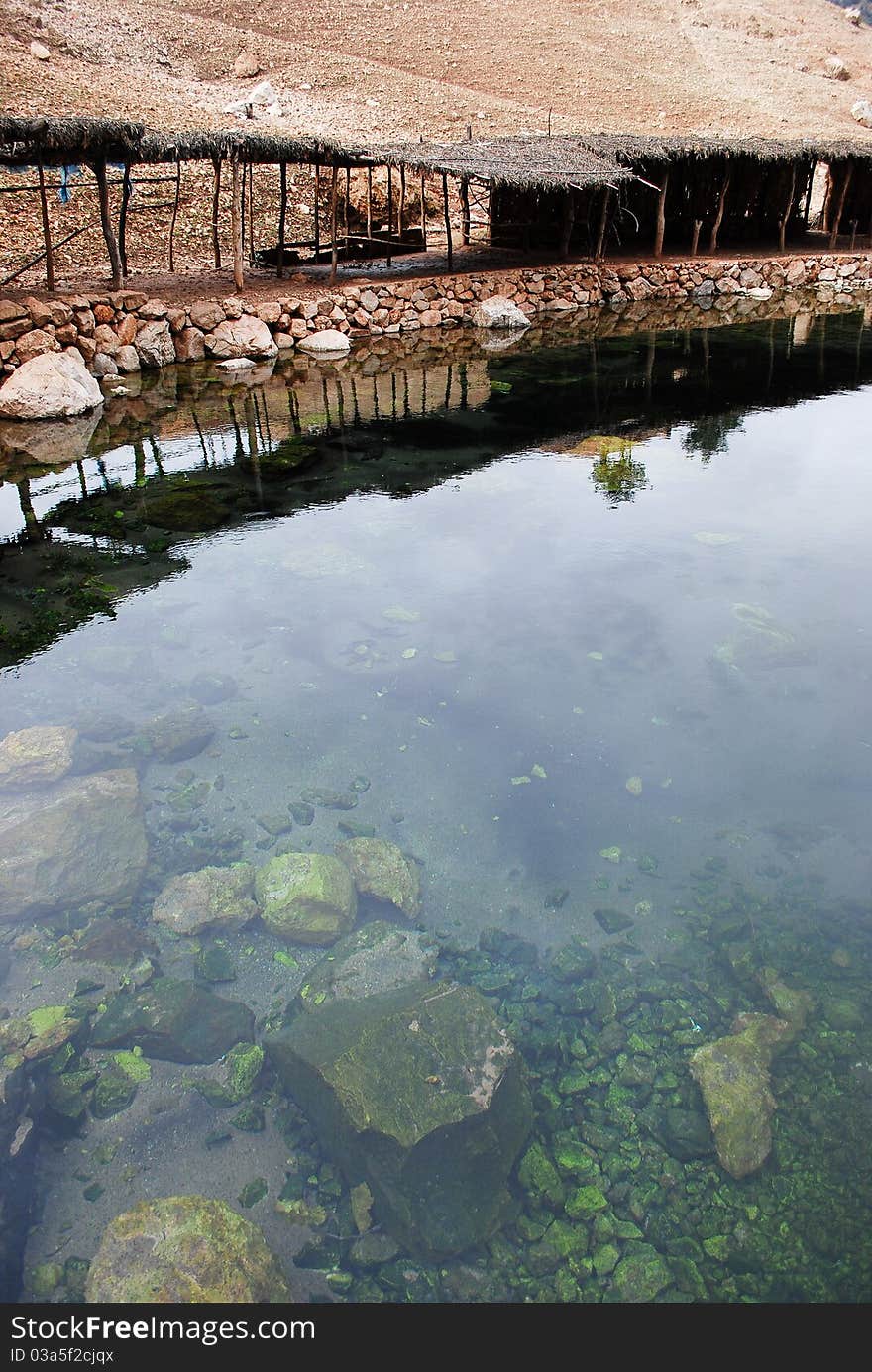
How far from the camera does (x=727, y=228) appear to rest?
25641 mm

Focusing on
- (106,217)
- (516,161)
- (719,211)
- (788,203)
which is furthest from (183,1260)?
(788,203)

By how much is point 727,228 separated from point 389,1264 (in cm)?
2828

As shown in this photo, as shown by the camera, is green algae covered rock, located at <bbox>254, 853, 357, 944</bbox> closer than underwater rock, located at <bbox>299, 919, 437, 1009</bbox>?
No

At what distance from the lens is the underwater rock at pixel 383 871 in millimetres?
4367

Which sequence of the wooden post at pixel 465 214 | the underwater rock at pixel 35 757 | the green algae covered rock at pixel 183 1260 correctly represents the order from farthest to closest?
the wooden post at pixel 465 214 → the underwater rock at pixel 35 757 → the green algae covered rock at pixel 183 1260

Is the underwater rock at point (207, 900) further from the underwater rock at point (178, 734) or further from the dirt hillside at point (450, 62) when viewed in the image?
the dirt hillside at point (450, 62)

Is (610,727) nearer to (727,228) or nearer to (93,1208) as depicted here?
(93,1208)

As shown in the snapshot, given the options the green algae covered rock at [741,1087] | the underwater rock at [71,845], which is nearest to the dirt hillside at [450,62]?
the underwater rock at [71,845]

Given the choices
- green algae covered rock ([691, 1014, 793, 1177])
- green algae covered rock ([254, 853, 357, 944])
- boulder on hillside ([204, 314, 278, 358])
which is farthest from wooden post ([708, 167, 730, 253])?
green algae covered rock ([691, 1014, 793, 1177])

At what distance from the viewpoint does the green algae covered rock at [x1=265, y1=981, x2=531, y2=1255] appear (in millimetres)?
3070

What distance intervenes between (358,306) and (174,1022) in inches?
637

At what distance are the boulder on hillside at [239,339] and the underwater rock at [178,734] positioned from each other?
11.4 metres

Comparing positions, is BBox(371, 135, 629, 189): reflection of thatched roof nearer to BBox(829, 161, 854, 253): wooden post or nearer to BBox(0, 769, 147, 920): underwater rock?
BBox(829, 161, 854, 253): wooden post

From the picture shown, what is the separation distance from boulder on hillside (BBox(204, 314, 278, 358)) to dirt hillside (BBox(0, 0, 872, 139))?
15.2 metres
